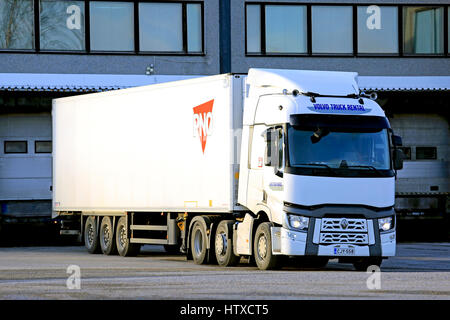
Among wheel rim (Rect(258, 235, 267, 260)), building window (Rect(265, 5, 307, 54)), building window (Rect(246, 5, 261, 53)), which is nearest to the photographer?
wheel rim (Rect(258, 235, 267, 260))

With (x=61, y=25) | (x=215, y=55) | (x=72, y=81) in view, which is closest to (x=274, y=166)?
(x=72, y=81)

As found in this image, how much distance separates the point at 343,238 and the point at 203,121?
4.24 m

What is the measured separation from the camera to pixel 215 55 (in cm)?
3800

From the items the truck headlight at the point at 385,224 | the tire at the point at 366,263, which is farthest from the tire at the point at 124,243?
the truck headlight at the point at 385,224

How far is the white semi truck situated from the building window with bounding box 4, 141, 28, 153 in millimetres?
9845

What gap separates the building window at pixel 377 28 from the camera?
3912 cm

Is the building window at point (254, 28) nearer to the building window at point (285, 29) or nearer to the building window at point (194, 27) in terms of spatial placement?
the building window at point (285, 29)

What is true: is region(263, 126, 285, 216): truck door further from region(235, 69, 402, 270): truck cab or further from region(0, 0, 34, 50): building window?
region(0, 0, 34, 50): building window

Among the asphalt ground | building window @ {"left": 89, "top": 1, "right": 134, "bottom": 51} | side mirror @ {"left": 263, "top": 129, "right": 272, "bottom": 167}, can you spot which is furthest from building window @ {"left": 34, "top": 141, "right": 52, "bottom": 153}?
side mirror @ {"left": 263, "top": 129, "right": 272, "bottom": 167}

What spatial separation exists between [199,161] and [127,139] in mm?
3839

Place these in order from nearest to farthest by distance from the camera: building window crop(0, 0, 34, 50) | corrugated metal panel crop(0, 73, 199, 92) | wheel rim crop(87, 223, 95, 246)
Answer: wheel rim crop(87, 223, 95, 246), corrugated metal panel crop(0, 73, 199, 92), building window crop(0, 0, 34, 50)

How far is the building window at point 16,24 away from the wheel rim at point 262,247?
707 inches

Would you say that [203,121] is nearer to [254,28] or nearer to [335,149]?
[335,149]

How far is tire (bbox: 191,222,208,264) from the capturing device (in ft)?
75.3
